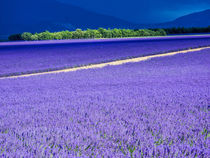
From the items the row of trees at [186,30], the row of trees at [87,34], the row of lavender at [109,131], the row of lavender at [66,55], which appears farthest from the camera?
the row of trees at [186,30]

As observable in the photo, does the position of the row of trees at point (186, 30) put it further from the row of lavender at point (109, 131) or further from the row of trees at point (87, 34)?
the row of lavender at point (109, 131)

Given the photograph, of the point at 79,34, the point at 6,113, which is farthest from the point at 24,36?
the point at 6,113

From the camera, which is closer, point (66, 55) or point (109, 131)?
point (109, 131)

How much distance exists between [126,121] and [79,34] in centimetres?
7072

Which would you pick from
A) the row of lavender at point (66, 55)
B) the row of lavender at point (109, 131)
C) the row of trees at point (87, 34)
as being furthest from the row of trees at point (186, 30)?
the row of lavender at point (109, 131)

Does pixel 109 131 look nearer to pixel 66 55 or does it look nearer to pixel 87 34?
pixel 66 55

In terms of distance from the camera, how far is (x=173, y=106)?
400 cm

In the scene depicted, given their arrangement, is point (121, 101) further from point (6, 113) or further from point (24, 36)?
point (24, 36)

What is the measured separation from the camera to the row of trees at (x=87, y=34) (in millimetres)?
69613

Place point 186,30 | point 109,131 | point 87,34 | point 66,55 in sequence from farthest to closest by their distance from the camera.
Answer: point 186,30, point 87,34, point 66,55, point 109,131

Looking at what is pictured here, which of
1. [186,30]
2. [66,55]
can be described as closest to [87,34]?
[186,30]

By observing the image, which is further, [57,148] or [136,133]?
[136,133]

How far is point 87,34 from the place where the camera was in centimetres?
7200

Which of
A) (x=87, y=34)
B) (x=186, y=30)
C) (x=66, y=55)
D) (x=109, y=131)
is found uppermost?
(x=186, y=30)
